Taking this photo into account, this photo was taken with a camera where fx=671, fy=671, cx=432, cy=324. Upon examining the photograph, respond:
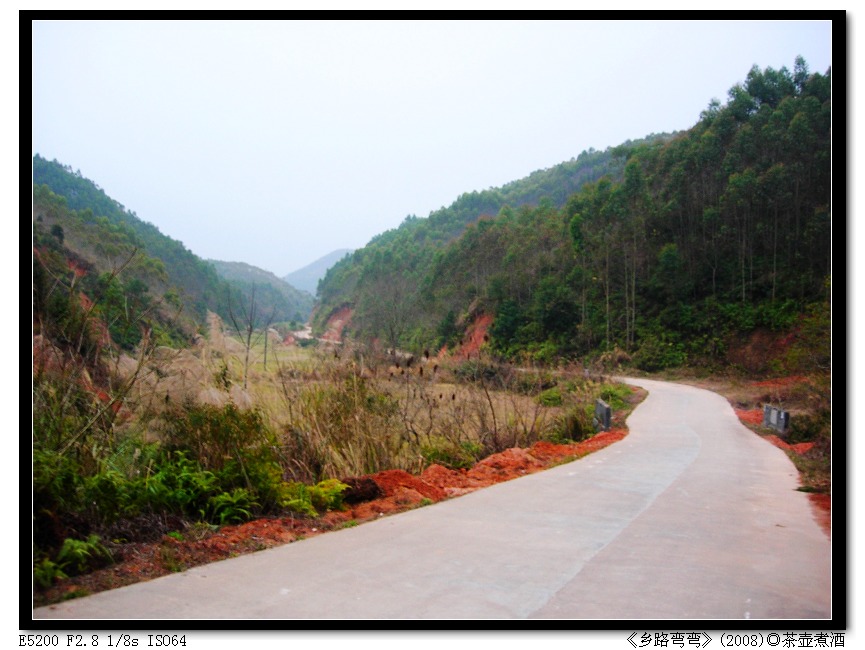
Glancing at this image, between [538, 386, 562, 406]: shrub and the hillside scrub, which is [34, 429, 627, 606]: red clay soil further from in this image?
[538, 386, 562, 406]: shrub

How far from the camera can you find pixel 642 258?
35.0 m

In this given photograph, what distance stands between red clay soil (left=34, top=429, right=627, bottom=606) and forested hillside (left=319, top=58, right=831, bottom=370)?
4189 mm

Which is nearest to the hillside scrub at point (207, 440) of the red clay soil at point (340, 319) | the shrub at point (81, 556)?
the shrub at point (81, 556)

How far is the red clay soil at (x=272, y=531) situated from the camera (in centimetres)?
373

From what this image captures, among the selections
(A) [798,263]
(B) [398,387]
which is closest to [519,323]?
(A) [798,263]

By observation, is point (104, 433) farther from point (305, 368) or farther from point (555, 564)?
point (555, 564)

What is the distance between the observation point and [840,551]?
413 cm

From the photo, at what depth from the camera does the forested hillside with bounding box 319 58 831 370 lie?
1432 cm

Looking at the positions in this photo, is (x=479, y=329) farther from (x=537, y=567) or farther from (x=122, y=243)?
(x=537, y=567)

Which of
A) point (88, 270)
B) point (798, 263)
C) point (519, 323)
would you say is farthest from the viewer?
point (519, 323)

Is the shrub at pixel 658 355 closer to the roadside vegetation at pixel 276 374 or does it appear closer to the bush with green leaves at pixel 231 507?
the roadside vegetation at pixel 276 374

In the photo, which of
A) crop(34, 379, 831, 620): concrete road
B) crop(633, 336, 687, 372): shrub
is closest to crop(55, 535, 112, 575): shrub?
crop(34, 379, 831, 620): concrete road

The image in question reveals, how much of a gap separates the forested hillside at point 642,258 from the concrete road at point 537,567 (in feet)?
9.60

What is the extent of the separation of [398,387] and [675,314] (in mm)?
25538
